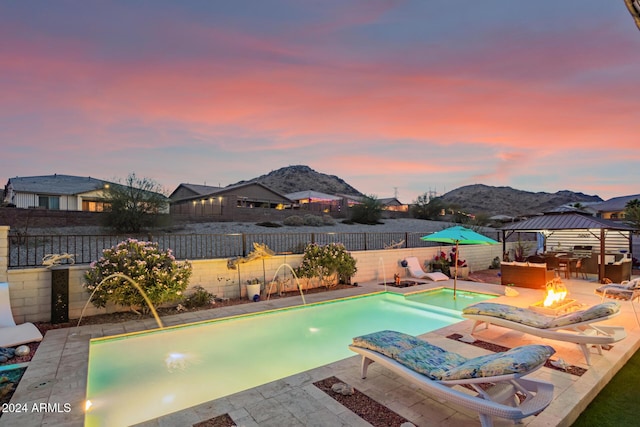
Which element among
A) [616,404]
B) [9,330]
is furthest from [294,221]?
[616,404]

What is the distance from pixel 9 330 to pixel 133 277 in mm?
1788

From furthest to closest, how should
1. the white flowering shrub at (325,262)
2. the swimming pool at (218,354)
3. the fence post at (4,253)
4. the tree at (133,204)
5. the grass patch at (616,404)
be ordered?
the tree at (133,204)
the white flowering shrub at (325,262)
the fence post at (4,253)
the swimming pool at (218,354)
the grass patch at (616,404)

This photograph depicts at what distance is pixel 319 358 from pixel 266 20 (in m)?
9.09

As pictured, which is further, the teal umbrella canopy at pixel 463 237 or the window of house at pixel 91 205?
the window of house at pixel 91 205

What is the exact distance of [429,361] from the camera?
10.4ft

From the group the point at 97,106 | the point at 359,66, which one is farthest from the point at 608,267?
the point at 97,106

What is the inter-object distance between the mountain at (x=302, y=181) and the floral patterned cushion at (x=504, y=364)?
90.7 meters

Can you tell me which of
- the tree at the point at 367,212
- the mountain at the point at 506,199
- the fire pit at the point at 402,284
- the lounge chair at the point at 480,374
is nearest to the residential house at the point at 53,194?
the fire pit at the point at 402,284

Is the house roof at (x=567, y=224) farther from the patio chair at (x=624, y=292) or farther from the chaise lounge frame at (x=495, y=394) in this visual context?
the chaise lounge frame at (x=495, y=394)

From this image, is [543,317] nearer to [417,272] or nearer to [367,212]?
[417,272]

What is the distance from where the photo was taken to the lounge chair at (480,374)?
2498 mm

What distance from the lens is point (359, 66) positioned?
10766mm

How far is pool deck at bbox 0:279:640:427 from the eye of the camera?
2.82 metres

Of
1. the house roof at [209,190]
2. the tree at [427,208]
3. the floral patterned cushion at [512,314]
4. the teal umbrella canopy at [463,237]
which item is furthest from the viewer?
the tree at [427,208]
